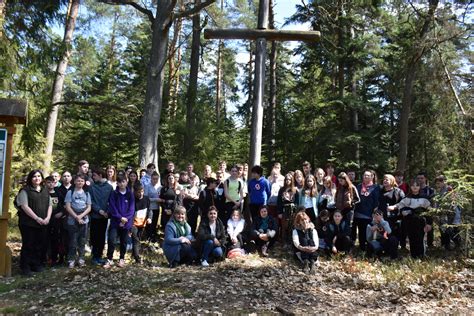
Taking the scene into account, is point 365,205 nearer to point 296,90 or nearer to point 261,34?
point 261,34

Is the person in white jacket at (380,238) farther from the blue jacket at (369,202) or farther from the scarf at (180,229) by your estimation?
the scarf at (180,229)

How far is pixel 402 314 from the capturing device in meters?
5.98

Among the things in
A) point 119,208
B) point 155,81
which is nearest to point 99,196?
point 119,208

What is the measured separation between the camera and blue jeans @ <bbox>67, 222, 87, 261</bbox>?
311 inches

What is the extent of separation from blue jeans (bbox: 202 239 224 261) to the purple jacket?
147 centimetres

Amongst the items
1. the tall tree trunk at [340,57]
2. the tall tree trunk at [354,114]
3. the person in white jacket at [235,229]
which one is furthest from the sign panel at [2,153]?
the tall tree trunk at [340,57]

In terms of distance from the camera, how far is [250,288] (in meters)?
6.83

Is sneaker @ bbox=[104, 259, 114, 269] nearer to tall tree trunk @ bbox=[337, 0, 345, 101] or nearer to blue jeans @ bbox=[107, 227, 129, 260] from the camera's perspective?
blue jeans @ bbox=[107, 227, 129, 260]

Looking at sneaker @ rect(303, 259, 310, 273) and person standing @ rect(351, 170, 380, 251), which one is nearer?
sneaker @ rect(303, 259, 310, 273)

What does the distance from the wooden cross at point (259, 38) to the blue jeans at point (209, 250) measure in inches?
83.6

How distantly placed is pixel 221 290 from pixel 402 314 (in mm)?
2629

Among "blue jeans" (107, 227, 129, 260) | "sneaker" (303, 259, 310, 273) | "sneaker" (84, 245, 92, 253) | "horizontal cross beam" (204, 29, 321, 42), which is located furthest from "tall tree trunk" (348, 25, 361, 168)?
"blue jeans" (107, 227, 129, 260)

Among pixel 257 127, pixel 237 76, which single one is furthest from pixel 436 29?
pixel 237 76

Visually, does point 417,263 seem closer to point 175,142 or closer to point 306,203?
point 306,203
